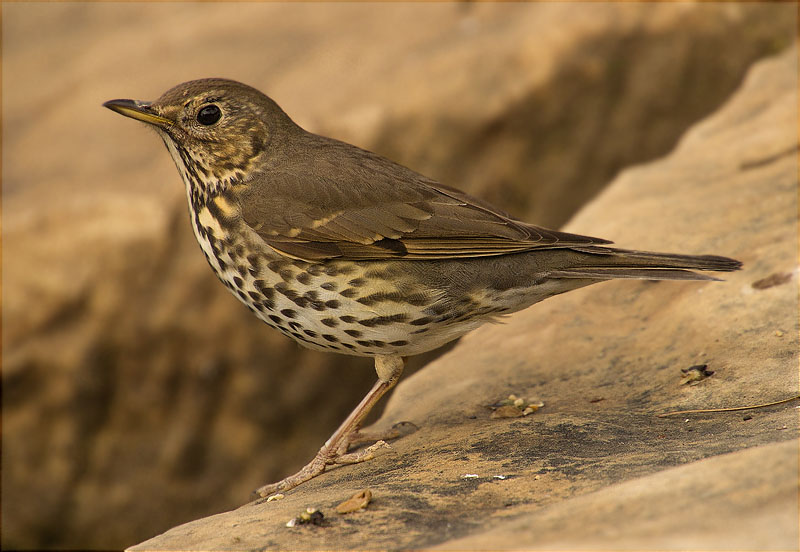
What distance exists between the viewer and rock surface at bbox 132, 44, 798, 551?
7.87ft

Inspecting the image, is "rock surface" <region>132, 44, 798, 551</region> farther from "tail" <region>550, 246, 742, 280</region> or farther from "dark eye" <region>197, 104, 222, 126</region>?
"dark eye" <region>197, 104, 222, 126</region>

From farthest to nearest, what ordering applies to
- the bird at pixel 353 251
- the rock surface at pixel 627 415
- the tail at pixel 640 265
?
the bird at pixel 353 251, the tail at pixel 640 265, the rock surface at pixel 627 415

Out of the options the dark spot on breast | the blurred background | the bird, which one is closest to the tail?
the bird

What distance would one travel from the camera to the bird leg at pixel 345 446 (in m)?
4.17

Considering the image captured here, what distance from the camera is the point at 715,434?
342 centimetres

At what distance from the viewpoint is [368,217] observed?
4305mm

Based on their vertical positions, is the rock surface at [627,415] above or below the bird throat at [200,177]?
below

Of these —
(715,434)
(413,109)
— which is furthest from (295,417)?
(715,434)

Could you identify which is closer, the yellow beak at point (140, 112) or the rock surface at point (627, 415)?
the rock surface at point (627, 415)

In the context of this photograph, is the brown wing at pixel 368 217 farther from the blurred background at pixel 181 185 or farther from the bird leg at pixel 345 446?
the blurred background at pixel 181 185

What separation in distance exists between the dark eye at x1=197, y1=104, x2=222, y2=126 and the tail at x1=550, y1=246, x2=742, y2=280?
73.2 inches

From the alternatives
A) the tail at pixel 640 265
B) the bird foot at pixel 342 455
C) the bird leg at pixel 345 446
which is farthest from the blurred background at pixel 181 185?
the tail at pixel 640 265

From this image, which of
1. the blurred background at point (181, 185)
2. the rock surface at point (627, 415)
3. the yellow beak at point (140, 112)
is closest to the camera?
the rock surface at point (627, 415)

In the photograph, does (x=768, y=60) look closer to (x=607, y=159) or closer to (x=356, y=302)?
(x=607, y=159)
